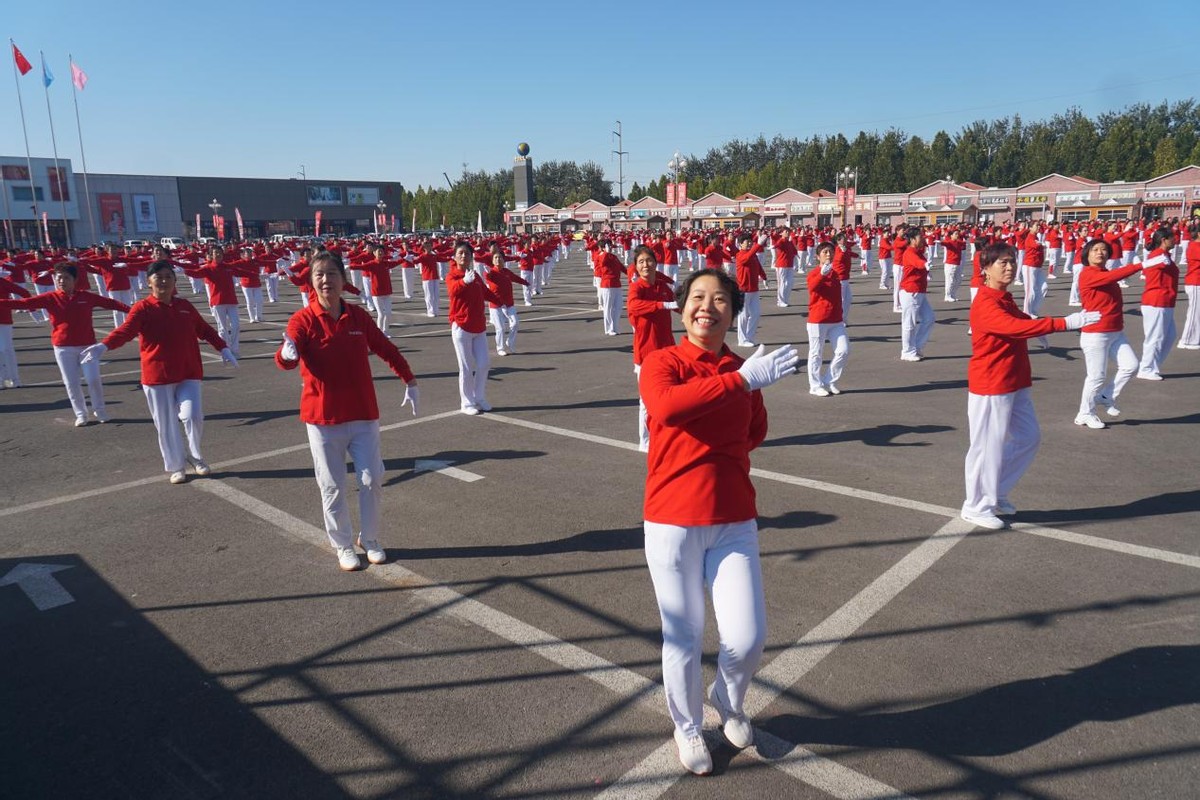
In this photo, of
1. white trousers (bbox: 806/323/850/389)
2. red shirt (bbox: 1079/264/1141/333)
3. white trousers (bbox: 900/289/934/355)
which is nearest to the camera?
red shirt (bbox: 1079/264/1141/333)

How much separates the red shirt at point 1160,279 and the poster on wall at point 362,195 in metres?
110

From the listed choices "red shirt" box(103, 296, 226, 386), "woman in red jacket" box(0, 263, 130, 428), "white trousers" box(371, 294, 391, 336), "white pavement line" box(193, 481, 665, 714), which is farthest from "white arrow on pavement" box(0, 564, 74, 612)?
"white trousers" box(371, 294, 391, 336)

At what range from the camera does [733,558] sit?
9.80 ft

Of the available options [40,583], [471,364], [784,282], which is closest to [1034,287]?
[784,282]

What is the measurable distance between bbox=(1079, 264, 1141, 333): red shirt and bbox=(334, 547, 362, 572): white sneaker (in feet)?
26.6

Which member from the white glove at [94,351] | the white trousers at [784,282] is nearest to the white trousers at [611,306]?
the white trousers at [784,282]

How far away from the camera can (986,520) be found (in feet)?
18.6

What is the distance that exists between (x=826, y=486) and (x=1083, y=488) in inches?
85.7

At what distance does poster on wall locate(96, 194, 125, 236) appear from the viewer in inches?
3105

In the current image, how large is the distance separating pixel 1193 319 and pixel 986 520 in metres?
10.8

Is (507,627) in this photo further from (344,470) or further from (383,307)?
(383,307)

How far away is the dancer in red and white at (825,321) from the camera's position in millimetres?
10156

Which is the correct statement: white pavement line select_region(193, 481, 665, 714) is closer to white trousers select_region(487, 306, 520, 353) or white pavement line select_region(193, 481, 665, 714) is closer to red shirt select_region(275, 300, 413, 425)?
red shirt select_region(275, 300, 413, 425)

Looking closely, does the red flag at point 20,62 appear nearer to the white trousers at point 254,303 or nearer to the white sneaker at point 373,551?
the white trousers at point 254,303
